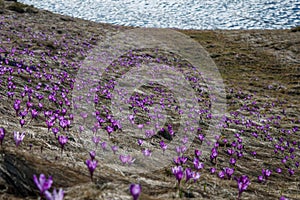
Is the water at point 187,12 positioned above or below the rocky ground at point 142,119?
above

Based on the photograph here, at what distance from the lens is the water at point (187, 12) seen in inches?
1959

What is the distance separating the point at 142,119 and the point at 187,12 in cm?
5695

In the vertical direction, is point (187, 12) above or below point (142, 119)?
above

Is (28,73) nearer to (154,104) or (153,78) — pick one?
(154,104)

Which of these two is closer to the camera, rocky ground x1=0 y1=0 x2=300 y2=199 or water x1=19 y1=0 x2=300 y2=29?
rocky ground x1=0 y1=0 x2=300 y2=199

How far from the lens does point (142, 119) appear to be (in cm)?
726

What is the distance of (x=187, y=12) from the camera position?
6016 centimetres

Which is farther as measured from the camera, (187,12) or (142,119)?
(187,12)

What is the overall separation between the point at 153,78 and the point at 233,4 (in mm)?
55887

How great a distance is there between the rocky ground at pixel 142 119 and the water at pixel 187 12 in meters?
25.7

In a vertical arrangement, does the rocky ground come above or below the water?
below

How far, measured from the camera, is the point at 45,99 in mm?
6602

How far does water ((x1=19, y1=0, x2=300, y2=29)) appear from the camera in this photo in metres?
49.8

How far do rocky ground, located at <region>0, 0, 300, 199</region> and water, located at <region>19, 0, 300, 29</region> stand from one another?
25.7m
